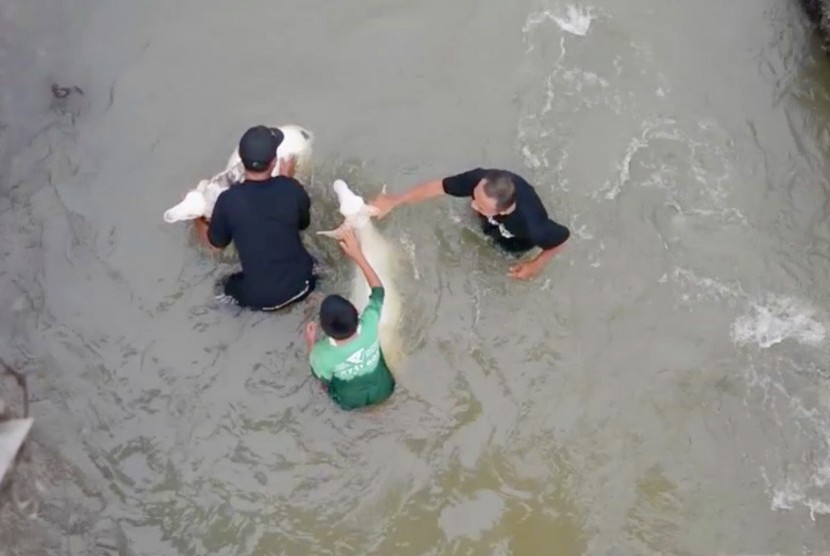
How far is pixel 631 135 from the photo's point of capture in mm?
6988

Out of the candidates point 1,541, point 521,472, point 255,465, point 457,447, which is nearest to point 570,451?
point 521,472

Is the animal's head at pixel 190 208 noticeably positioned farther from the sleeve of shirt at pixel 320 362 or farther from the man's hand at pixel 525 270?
the man's hand at pixel 525 270

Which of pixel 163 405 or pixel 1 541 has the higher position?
pixel 163 405

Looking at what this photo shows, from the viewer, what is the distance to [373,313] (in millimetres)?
5551

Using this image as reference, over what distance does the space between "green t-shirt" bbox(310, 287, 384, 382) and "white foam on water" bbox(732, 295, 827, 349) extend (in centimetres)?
279

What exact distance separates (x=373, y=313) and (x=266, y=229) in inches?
33.9

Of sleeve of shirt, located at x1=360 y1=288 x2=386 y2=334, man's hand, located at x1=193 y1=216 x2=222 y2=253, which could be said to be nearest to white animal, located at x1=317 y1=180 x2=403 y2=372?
sleeve of shirt, located at x1=360 y1=288 x2=386 y2=334

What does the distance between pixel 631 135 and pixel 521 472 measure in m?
2.78

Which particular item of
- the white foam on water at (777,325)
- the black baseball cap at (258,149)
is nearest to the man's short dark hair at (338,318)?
the black baseball cap at (258,149)

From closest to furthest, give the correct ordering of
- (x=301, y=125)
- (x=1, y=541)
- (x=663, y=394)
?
(x=1, y=541) < (x=663, y=394) < (x=301, y=125)

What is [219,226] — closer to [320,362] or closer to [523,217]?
[320,362]

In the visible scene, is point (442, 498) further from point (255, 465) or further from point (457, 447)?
point (255, 465)

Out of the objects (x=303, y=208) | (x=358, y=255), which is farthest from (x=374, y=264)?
(x=303, y=208)

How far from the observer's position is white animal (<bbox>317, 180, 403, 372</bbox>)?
623cm
